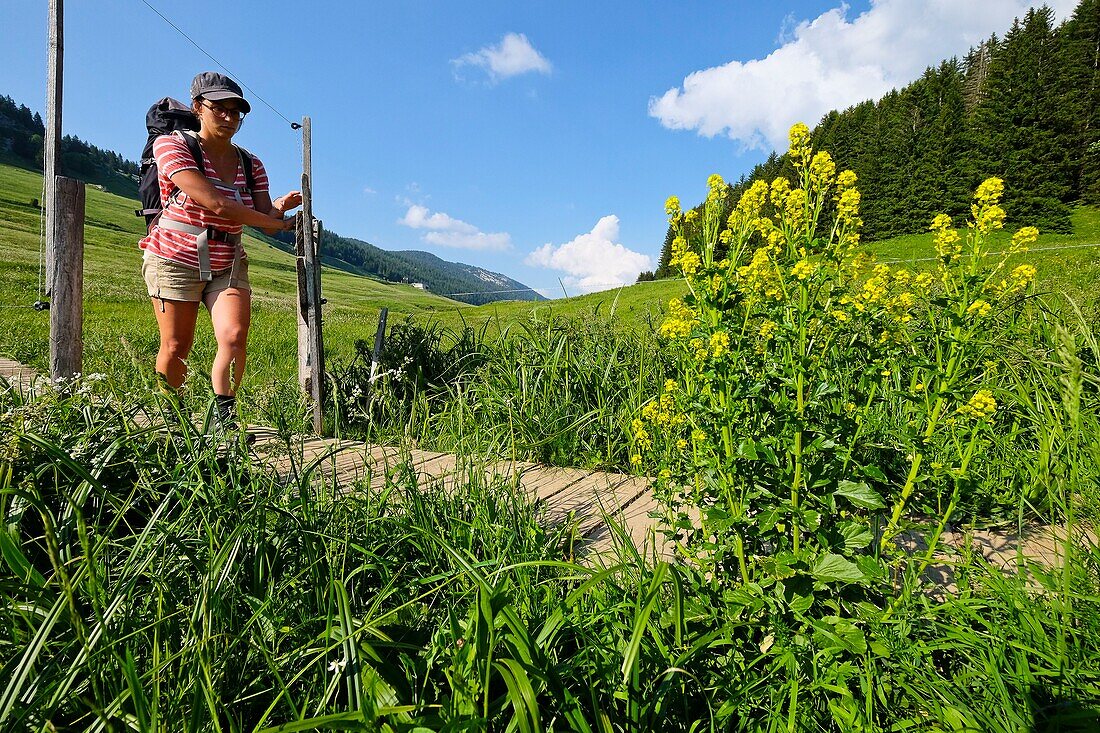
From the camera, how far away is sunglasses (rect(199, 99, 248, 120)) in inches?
119

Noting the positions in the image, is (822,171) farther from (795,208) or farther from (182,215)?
(182,215)

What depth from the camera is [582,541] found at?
218 cm

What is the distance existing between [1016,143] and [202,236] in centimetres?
4968

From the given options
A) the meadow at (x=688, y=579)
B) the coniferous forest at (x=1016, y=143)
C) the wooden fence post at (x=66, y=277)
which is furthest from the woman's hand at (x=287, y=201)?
the coniferous forest at (x=1016, y=143)

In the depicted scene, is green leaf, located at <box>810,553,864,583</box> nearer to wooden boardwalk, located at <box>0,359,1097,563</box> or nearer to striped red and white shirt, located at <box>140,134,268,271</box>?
wooden boardwalk, located at <box>0,359,1097,563</box>

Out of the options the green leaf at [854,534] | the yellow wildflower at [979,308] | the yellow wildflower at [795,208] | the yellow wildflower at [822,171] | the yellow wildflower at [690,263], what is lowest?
the green leaf at [854,534]

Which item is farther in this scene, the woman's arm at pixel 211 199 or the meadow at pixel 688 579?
the woman's arm at pixel 211 199

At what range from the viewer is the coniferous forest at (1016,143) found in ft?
119

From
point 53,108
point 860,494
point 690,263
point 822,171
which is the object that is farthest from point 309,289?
point 860,494

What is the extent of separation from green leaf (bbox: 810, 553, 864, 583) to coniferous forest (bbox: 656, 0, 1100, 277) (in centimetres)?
3459

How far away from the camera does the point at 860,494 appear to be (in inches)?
54.9

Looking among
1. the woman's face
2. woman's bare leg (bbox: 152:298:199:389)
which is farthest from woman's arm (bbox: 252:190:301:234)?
woman's bare leg (bbox: 152:298:199:389)

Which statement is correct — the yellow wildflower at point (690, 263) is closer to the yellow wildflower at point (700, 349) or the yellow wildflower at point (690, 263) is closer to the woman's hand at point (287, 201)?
the yellow wildflower at point (700, 349)

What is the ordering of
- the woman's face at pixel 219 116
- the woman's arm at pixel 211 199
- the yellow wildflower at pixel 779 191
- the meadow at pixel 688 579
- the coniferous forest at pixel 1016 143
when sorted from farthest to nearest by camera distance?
the coniferous forest at pixel 1016 143 → the woman's face at pixel 219 116 → the woman's arm at pixel 211 199 → the yellow wildflower at pixel 779 191 → the meadow at pixel 688 579
